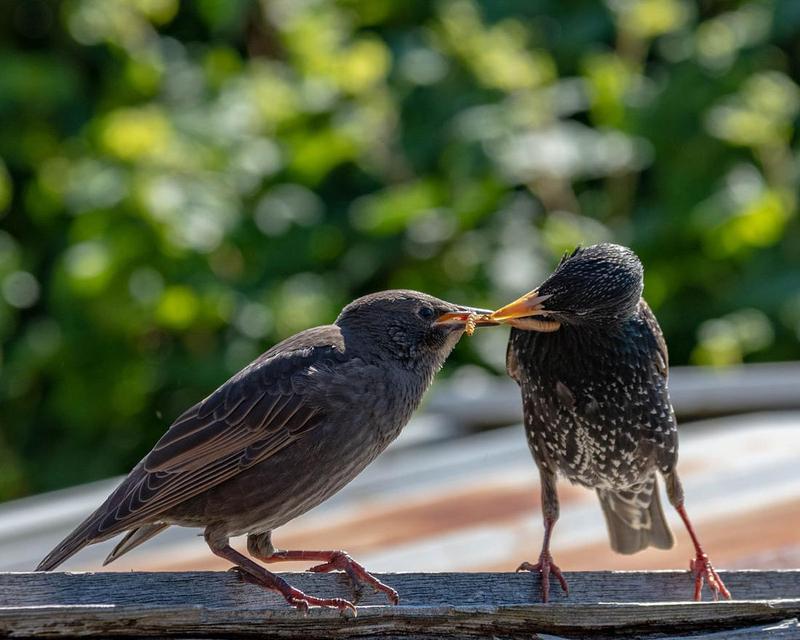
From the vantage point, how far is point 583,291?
310 cm

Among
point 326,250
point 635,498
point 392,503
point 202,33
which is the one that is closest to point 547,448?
point 635,498

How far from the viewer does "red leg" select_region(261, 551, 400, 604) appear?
260cm

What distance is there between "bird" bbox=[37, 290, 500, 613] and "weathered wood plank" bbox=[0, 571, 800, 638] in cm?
14

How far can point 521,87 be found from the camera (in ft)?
22.1

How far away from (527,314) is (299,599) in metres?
0.86

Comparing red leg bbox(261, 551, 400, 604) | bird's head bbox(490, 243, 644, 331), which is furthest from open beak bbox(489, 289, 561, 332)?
red leg bbox(261, 551, 400, 604)

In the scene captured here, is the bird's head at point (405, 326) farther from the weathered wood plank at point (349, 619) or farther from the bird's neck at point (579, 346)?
the weathered wood plank at point (349, 619)

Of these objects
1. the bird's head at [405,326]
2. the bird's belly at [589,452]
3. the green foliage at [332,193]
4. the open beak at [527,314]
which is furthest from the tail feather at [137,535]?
the green foliage at [332,193]

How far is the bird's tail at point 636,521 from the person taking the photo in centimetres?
360

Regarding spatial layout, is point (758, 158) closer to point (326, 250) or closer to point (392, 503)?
point (326, 250)

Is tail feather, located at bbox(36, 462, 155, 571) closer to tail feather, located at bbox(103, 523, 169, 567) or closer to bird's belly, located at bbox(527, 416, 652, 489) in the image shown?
tail feather, located at bbox(103, 523, 169, 567)

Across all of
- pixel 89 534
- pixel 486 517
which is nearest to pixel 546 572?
pixel 89 534

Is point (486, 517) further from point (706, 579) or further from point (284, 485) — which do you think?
point (284, 485)

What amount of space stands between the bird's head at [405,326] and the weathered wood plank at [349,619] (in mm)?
548
